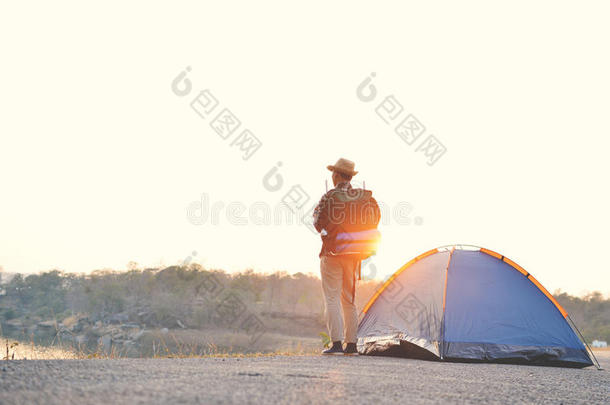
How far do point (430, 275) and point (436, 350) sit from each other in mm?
1358

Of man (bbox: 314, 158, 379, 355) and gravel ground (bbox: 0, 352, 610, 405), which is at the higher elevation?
man (bbox: 314, 158, 379, 355)

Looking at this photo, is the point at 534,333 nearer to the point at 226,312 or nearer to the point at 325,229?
the point at 325,229

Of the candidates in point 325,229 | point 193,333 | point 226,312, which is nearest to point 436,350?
point 325,229

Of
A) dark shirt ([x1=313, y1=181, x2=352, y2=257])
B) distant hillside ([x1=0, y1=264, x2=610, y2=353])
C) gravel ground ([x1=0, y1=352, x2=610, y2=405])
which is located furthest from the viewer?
distant hillside ([x1=0, y1=264, x2=610, y2=353])

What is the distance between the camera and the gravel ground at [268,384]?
11.0 feet

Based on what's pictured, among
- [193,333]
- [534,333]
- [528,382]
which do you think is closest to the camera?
[528,382]

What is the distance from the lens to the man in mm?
7488

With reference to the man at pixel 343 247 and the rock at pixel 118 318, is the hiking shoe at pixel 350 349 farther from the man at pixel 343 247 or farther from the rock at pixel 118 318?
the rock at pixel 118 318

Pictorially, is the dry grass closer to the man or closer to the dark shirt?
the man

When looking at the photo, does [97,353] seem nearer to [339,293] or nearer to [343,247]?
[339,293]

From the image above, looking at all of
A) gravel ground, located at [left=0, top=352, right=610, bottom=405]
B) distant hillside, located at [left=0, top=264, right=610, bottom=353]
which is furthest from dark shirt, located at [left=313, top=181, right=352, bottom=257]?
distant hillside, located at [left=0, top=264, right=610, bottom=353]

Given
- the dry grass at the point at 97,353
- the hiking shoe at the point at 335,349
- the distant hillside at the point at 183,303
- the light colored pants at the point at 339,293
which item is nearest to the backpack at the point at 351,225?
the light colored pants at the point at 339,293

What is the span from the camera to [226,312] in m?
33.3

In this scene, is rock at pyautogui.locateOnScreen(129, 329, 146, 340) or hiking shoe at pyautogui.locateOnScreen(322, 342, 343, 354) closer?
hiking shoe at pyautogui.locateOnScreen(322, 342, 343, 354)
